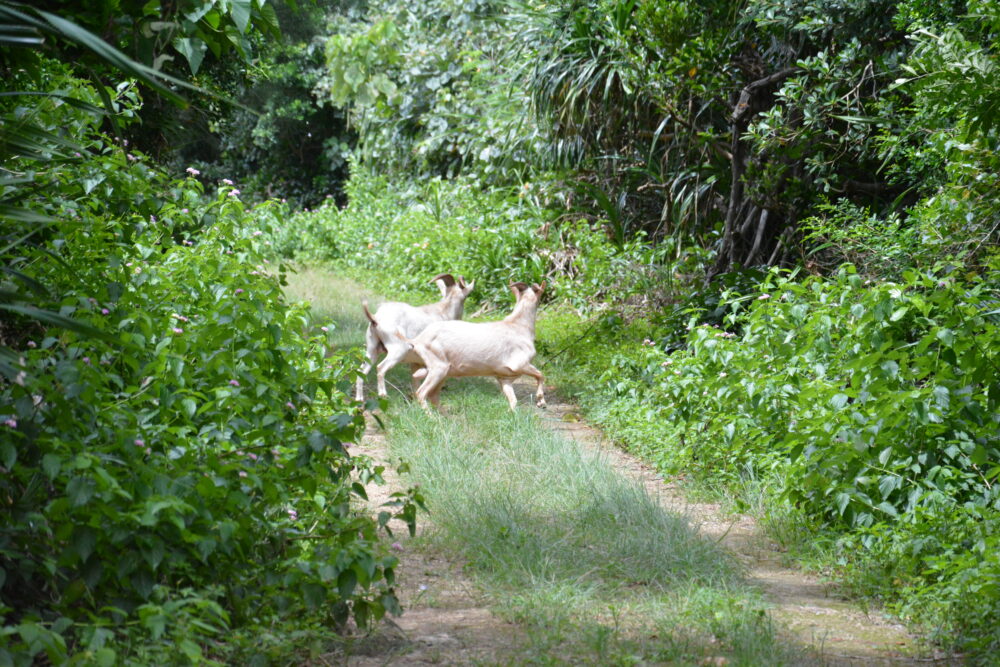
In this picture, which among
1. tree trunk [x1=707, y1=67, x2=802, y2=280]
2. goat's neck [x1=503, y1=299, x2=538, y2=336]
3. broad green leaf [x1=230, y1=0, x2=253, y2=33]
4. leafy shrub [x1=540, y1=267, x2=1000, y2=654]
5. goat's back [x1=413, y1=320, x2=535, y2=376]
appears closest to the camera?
broad green leaf [x1=230, y1=0, x2=253, y2=33]

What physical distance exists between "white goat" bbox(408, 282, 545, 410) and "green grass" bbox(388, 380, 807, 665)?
2.14 ft

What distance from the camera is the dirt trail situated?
3.83m

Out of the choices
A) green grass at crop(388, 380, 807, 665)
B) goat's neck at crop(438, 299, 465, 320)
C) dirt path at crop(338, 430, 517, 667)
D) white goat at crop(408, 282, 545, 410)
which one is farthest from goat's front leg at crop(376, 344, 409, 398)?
dirt path at crop(338, 430, 517, 667)

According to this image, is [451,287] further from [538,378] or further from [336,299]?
[336,299]

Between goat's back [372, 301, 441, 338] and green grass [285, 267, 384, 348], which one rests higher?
goat's back [372, 301, 441, 338]

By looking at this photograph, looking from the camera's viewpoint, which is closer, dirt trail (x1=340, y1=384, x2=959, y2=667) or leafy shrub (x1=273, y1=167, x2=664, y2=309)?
dirt trail (x1=340, y1=384, x2=959, y2=667)

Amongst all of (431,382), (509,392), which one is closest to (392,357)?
(431,382)

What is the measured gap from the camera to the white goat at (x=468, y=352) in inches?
297

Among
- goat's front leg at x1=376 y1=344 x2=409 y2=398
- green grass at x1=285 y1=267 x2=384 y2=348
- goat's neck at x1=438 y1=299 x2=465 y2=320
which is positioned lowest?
green grass at x1=285 y1=267 x2=384 y2=348

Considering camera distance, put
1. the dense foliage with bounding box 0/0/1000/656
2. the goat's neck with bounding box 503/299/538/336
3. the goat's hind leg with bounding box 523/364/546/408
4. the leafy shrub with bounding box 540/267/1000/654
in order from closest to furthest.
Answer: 1. the dense foliage with bounding box 0/0/1000/656
2. the leafy shrub with bounding box 540/267/1000/654
3. the goat's hind leg with bounding box 523/364/546/408
4. the goat's neck with bounding box 503/299/538/336

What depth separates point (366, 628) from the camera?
3.80 meters

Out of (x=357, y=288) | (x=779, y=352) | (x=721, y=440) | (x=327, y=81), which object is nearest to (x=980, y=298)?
(x=779, y=352)

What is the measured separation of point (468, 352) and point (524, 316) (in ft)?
2.41

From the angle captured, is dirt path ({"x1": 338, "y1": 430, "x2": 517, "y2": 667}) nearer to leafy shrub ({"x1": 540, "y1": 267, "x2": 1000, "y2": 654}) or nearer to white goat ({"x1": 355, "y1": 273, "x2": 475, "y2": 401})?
leafy shrub ({"x1": 540, "y1": 267, "x2": 1000, "y2": 654})
